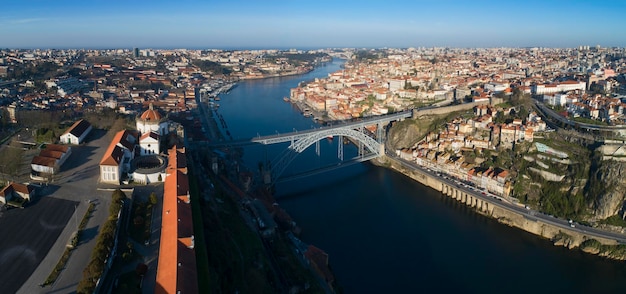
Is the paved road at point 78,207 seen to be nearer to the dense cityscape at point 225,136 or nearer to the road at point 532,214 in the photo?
the dense cityscape at point 225,136

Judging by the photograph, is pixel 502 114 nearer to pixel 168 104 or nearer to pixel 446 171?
pixel 446 171

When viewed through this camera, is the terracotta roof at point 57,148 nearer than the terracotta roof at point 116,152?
No

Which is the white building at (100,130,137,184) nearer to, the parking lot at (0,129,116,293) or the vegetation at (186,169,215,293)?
the parking lot at (0,129,116,293)

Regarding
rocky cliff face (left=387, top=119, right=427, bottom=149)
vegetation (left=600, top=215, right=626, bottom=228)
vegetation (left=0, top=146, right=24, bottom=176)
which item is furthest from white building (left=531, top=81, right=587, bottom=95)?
vegetation (left=0, top=146, right=24, bottom=176)

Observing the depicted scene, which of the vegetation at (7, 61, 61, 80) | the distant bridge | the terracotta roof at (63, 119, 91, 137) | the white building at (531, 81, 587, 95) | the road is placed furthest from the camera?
the vegetation at (7, 61, 61, 80)

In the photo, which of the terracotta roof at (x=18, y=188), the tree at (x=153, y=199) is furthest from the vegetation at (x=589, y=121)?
the terracotta roof at (x=18, y=188)

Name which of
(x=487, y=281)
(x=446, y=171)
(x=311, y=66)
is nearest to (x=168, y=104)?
(x=446, y=171)
